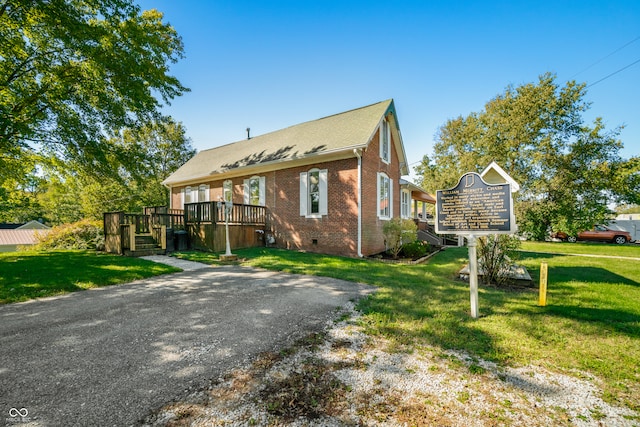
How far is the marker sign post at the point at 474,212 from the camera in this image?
4.65m

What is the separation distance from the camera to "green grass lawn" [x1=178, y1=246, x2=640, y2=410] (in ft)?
10.6

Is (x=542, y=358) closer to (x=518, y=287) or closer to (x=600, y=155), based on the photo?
(x=518, y=287)

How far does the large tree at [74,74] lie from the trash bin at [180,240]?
4.35 meters

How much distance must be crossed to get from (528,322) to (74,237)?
65.6 feet

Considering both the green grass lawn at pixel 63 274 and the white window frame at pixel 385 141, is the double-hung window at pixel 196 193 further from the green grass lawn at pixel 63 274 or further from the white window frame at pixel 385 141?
the white window frame at pixel 385 141

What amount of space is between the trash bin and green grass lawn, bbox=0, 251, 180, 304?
140 inches

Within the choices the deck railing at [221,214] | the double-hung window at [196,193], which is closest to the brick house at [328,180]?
the deck railing at [221,214]

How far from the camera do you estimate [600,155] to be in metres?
21.6

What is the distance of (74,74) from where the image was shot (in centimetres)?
1034

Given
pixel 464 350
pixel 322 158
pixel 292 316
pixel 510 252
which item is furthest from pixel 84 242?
pixel 510 252

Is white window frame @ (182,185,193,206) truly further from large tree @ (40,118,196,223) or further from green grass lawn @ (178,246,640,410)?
green grass lawn @ (178,246,640,410)

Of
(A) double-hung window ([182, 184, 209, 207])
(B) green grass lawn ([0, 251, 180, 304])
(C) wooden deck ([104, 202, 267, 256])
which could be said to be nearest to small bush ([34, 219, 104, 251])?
(C) wooden deck ([104, 202, 267, 256])

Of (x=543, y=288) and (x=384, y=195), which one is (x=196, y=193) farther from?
(x=543, y=288)

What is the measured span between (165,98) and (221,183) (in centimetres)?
634
